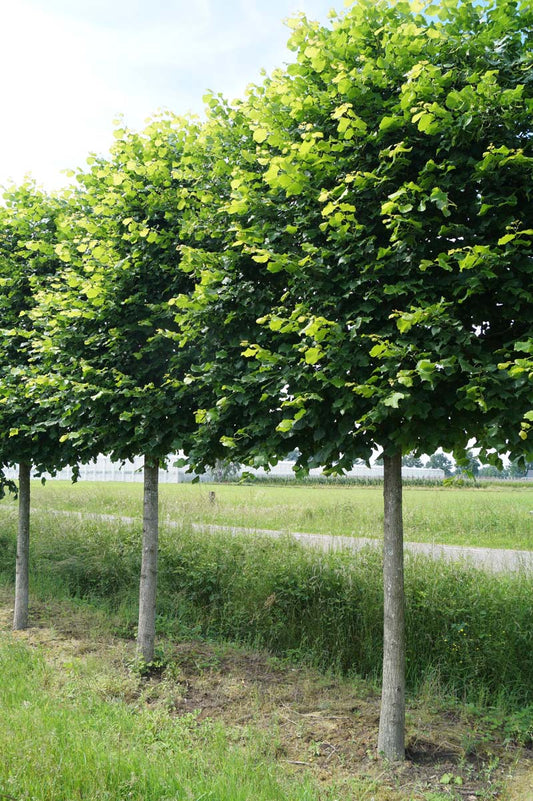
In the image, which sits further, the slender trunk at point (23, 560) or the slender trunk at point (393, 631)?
the slender trunk at point (23, 560)

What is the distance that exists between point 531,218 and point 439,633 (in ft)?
15.3

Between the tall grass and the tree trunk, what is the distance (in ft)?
4.39

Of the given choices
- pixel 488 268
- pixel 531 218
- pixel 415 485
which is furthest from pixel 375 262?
pixel 415 485

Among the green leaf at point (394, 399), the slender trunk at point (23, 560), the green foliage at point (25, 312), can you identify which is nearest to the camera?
the green leaf at point (394, 399)

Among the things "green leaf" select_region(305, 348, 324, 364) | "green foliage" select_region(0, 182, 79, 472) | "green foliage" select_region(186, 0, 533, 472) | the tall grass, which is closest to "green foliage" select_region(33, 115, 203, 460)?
"green foliage" select_region(0, 182, 79, 472)

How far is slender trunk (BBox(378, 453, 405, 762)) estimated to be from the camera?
14.5 feet

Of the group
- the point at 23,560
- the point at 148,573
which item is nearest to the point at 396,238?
the point at 148,573

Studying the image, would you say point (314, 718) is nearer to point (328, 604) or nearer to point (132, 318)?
point (328, 604)

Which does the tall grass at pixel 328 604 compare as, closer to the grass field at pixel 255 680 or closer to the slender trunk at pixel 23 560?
the grass field at pixel 255 680

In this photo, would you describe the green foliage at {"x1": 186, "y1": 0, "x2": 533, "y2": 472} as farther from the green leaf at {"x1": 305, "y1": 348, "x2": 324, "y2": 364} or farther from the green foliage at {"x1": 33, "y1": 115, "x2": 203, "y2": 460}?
the green foliage at {"x1": 33, "y1": 115, "x2": 203, "y2": 460}

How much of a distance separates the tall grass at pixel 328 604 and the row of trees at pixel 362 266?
2114 millimetres

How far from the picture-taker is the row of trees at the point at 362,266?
11.9 ft

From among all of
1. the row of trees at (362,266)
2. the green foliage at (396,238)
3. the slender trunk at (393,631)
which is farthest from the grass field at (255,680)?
the green foliage at (396,238)

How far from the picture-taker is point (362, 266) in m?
4.02
